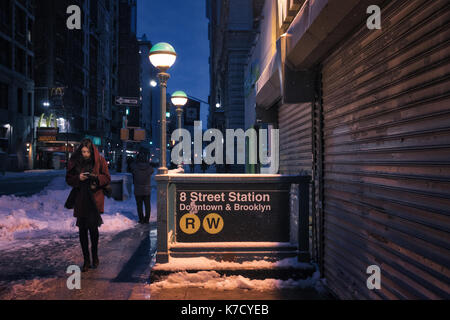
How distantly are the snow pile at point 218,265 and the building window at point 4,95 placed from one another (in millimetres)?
39231

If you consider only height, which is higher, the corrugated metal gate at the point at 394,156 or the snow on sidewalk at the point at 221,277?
the corrugated metal gate at the point at 394,156

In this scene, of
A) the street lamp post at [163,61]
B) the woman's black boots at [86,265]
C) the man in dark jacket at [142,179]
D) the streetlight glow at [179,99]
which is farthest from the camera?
the streetlight glow at [179,99]

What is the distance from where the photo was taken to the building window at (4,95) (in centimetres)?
3678

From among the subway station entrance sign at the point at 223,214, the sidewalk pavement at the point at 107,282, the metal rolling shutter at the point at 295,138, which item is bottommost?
the sidewalk pavement at the point at 107,282

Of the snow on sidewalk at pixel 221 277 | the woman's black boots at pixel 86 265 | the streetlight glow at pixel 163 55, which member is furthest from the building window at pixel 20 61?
the snow on sidewalk at pixel 221 277

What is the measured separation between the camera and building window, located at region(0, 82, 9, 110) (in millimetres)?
36781

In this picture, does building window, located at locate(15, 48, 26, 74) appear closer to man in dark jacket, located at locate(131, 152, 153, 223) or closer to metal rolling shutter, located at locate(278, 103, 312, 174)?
man in dark jacket, located at locate(131, 152, 153, 223)

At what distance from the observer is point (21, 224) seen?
29.1ft

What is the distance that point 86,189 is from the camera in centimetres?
573

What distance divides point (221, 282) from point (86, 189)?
2.60 meters

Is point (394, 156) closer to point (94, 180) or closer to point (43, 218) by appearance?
point (94, 180)

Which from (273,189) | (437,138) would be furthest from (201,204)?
(437,138)

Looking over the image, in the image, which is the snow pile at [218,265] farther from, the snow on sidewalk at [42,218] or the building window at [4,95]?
the building window at [4,95]
